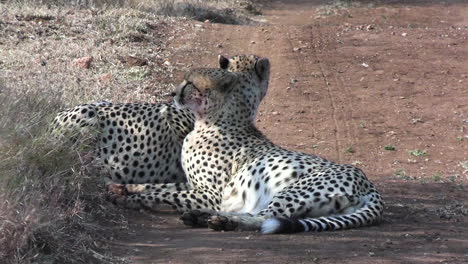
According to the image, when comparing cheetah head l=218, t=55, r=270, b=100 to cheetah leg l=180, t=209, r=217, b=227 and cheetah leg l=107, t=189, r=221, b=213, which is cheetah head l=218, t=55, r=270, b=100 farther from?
cheetah leg l=180, t=209, r=217, b=227

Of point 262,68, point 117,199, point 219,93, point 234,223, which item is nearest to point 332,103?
point 262,68

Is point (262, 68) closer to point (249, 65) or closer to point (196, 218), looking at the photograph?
point (249, 65)

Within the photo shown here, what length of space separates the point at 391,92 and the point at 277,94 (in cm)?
137

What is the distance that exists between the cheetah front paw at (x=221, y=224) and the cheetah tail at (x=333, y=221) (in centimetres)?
20

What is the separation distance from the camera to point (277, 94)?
10617 millimetres

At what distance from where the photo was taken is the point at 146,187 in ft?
21.3

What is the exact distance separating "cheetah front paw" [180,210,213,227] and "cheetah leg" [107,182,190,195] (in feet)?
2.46

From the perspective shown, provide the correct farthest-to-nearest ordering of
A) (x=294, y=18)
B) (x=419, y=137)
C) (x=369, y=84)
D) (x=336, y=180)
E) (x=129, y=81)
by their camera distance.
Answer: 1. (x=294, y=18)
2. (x=369, y=84)
3. (x=129, y=81)
4. (x=419, y=137)
5. (x=336, y=180)

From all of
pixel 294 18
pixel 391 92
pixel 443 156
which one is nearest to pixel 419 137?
pixel 443 156

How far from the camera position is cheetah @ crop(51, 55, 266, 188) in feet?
22.1

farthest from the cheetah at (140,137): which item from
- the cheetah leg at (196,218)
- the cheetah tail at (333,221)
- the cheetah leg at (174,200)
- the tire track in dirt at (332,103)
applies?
the tire track in dirt at (332,103)

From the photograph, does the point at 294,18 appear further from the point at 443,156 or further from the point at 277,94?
the point at 443,156

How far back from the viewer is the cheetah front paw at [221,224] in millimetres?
5504

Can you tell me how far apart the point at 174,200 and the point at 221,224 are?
0.82 m
